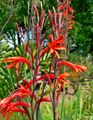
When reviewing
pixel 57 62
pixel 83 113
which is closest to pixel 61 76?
pixel 57 62

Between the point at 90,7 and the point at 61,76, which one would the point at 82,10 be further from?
the point at 61,76

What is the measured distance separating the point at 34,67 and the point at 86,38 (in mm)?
22544

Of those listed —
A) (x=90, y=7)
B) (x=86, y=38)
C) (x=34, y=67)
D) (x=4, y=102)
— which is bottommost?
(x=86, y=38)

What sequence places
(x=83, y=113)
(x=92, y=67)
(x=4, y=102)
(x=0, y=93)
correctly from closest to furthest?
1. (x=4, y=102)
2. (x=83, y=113)
3. (x=0, y=93)
4. (x=92, y=67)

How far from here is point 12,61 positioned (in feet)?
7.43

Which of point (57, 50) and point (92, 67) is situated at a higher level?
point (57, 50)

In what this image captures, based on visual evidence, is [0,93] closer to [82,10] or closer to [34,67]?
[34,67]

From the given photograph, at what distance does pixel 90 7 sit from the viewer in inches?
983

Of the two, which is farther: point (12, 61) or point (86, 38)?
point (86, 38)

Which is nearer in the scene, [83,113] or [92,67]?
[83,113]

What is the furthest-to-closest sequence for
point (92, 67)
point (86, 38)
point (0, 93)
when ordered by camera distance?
point (86, 38) → point (92, 67) → point (0, 93)

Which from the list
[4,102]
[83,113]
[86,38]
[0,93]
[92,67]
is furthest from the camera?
[86,38]

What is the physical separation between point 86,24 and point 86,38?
43.8 inches

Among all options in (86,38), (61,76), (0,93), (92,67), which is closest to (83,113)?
(0,93)
